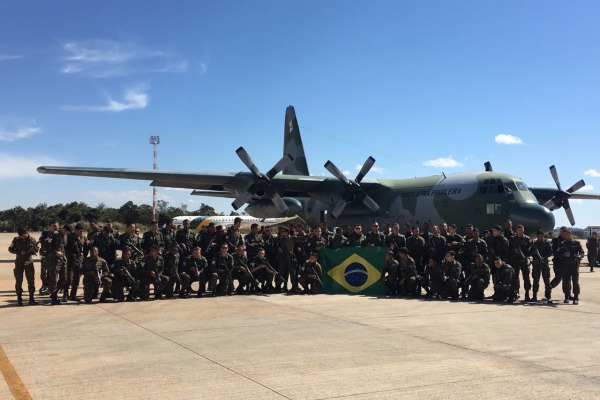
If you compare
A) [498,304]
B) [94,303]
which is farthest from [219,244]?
[498,304]

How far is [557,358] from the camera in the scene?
254 inches

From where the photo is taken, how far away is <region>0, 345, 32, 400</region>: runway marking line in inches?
194

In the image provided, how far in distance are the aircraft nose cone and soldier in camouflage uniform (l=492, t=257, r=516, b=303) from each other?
20.7 ft

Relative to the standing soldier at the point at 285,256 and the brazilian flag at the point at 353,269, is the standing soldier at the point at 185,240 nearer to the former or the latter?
the standing soldier at the point at 285,256

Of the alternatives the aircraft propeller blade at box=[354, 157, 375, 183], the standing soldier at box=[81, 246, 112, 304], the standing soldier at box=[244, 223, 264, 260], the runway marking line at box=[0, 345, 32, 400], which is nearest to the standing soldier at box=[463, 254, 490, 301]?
the standing soldier at box=[244, 223, 264, 260]

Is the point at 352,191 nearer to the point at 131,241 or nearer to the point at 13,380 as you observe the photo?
the point at 131,241

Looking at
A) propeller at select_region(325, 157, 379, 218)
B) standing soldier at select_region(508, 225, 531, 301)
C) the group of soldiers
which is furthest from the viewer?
propeller at select_region(325, 157, 379, 218)

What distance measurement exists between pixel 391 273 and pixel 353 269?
43.8 inches

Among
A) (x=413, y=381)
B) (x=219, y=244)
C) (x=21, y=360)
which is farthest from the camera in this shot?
(x=219, y=244)

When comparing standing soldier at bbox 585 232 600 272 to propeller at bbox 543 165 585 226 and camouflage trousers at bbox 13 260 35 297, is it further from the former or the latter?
camouflage trousers at bbox 13 260 35 297

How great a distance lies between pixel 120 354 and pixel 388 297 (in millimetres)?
7477

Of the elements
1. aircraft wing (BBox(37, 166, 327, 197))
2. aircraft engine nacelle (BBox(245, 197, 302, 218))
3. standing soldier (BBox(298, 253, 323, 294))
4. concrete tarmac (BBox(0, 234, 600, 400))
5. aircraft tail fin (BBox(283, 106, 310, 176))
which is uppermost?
aircraft tail fin (BBox(283, 106, 310, 176))

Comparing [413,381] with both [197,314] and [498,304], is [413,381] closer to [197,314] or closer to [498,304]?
[197,314]

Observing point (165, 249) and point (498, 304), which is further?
point (165, 249)
